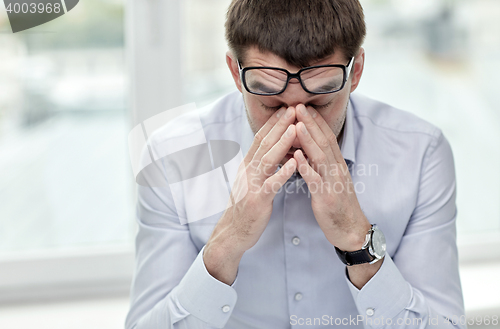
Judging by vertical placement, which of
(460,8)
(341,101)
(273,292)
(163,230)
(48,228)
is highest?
(460,8)

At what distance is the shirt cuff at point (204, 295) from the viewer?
0.97 meters

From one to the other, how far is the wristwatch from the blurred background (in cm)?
68

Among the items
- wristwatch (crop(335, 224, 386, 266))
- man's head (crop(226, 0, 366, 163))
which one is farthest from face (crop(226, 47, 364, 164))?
wristwatch (crop(335, 224, 386, 266))

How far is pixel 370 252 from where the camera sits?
96 centimetres

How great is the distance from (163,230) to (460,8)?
1.32 metres

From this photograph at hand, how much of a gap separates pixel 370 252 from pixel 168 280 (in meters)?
0.46

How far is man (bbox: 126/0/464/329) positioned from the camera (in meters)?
0.93

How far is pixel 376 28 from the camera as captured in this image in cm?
160

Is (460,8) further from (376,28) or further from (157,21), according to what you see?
(157,21)

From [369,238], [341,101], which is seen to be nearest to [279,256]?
[369,238]

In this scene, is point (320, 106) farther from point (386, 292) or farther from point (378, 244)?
point (386, 292)

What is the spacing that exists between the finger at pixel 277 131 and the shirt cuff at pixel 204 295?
0.28 meters

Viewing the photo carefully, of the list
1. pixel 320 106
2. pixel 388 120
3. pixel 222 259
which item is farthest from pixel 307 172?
pixel 388 120

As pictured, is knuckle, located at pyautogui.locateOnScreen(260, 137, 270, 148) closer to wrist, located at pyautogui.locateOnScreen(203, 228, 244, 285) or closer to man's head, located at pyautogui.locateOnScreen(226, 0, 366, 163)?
man's head, located at pyautogui.locateOnScreen(226, 0, 366, 163)
